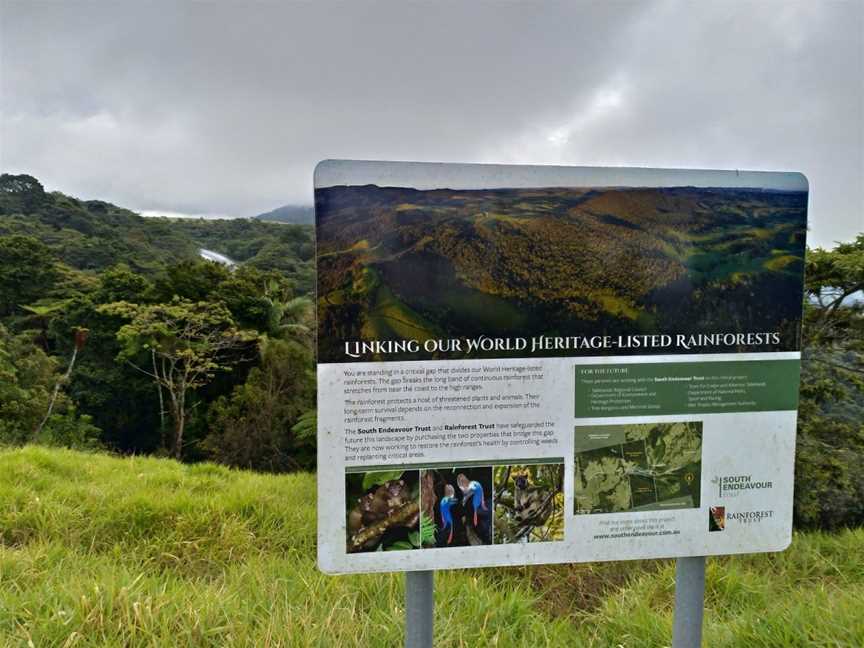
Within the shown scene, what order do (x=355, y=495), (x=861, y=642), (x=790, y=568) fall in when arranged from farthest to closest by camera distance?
(x=790, y=568), (x=861, y=642), (x=355, y=495)

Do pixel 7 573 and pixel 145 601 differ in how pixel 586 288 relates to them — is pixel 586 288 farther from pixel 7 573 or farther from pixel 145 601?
pixel 7 573

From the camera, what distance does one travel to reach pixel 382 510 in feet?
4.95

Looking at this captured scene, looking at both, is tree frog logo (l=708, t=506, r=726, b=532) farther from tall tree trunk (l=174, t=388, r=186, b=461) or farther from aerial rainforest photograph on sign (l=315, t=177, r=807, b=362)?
tall tree trunk (l=174, t=388, r=186, b=461)

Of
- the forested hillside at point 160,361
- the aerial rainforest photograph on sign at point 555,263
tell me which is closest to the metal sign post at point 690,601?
the aerial rainforest photograph on sign at point 555,263

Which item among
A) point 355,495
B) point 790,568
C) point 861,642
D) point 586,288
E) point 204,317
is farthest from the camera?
point 204,317

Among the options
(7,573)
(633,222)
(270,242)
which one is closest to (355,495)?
(633,222)

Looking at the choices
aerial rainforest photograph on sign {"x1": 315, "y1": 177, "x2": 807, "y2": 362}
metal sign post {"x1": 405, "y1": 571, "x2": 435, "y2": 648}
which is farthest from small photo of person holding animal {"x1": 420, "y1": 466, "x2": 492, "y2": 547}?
aerial rainforest photograph on sign {"x1": 315, "y1": 177, "x2": 807, "y2": 362}

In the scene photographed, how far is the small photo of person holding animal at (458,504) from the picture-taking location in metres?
1.52

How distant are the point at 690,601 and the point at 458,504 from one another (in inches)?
32.8

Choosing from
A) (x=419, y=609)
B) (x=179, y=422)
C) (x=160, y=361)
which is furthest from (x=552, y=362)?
(x=160, y=361)

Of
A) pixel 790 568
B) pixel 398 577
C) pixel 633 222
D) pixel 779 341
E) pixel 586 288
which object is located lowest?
pixel 790 568

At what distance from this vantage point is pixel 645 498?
164cm

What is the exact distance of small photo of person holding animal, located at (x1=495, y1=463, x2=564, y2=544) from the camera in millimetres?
1558

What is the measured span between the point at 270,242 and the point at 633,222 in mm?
33674
